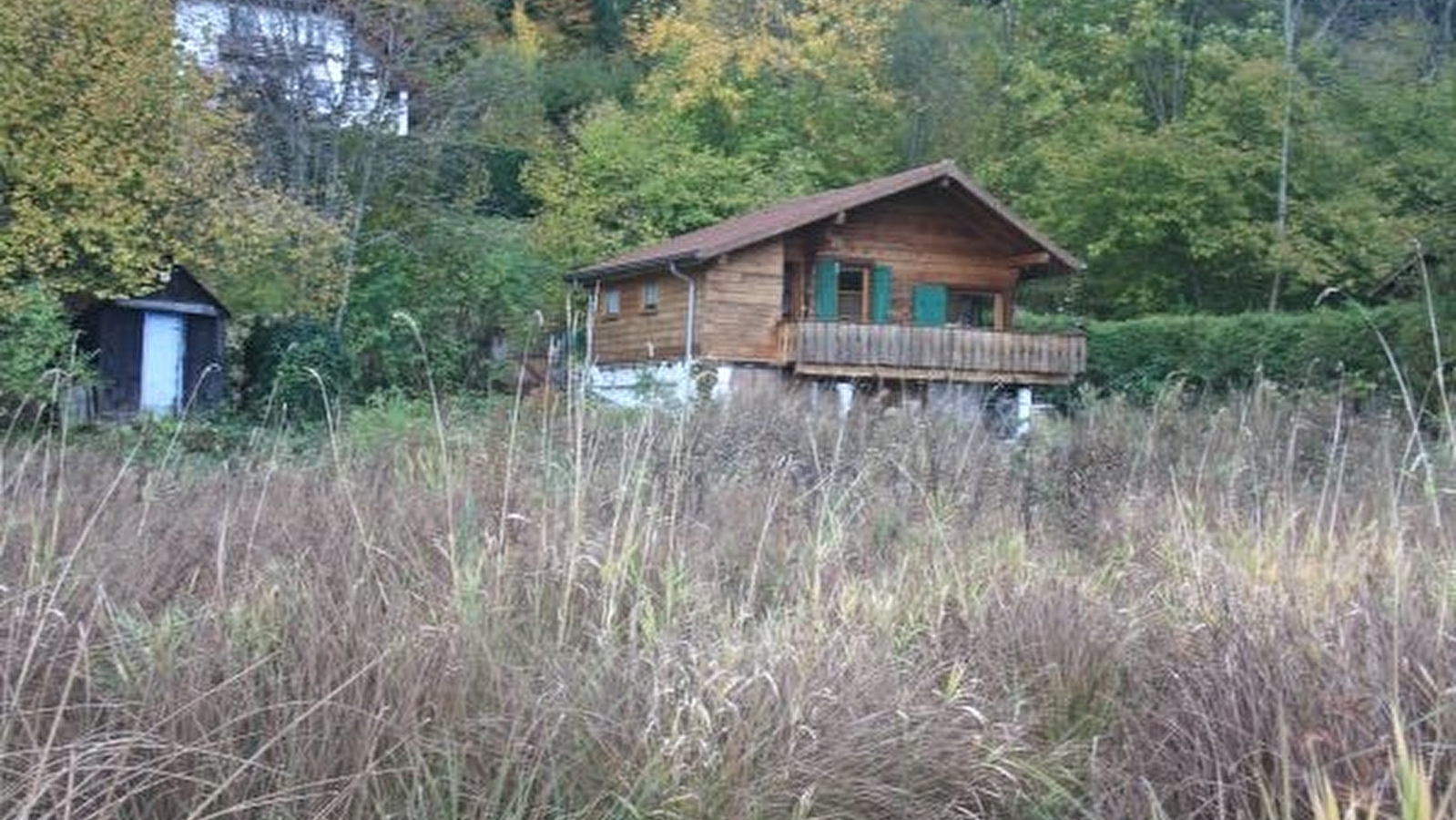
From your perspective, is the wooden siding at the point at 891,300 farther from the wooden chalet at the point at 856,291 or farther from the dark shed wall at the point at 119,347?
the dark shed wall at the point at 119,347

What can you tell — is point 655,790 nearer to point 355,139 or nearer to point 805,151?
point 355,139

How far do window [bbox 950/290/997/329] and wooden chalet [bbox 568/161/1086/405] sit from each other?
28mm

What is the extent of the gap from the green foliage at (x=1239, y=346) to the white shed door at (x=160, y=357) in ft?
54.7

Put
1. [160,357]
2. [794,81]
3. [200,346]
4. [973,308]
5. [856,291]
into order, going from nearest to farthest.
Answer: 1. [160,357]
2. [200,346]
3. [856,291]
4. [973,308]
5. [794,81]

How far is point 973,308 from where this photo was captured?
108 feet

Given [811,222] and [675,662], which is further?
[811,222]

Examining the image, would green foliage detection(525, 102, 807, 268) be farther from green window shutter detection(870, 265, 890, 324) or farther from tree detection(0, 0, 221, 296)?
tree detection(0, 0, 221, 296)

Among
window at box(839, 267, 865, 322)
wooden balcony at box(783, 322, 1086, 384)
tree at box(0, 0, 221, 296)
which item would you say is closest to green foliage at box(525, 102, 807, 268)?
window at box(839, 267, 865, 322)

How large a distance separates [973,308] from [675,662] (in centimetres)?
2979

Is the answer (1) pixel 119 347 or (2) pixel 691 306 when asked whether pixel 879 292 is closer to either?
(2) pixel 691 306

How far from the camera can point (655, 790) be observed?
10.8 ft

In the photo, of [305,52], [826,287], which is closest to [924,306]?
[826,287]

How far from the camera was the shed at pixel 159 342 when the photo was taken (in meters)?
26.7

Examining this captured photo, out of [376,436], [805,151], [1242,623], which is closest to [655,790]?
[1242,623]
